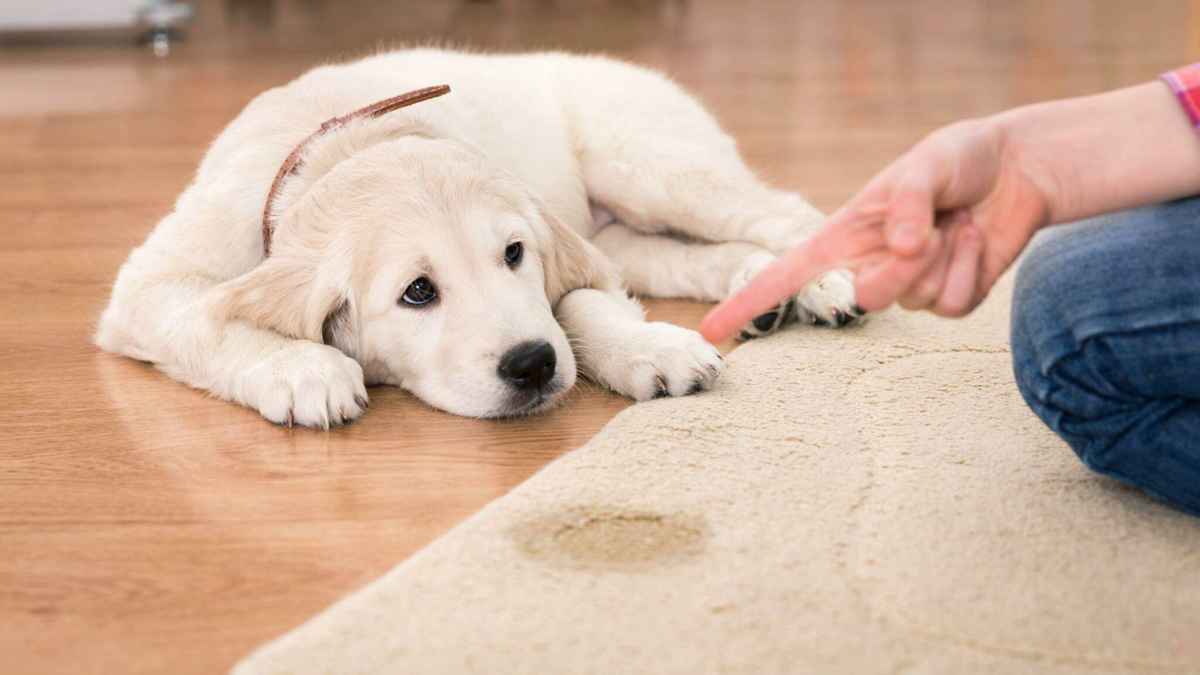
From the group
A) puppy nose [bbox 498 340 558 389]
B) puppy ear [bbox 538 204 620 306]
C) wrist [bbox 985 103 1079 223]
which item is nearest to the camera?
wrist [bbox 985 103 1079 223]

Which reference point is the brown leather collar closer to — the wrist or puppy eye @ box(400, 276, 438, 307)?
puppy eye @ box(400, 276, 438, 307)

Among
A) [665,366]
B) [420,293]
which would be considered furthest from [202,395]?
[665,366]

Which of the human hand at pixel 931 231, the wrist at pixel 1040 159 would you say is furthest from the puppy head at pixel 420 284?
the wrist at pixel 1040 159

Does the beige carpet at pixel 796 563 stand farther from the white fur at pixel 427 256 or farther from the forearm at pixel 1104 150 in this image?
the forearm at pixel 1104 150

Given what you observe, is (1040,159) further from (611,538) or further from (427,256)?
(427,256)

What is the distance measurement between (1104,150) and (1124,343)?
0.20 m

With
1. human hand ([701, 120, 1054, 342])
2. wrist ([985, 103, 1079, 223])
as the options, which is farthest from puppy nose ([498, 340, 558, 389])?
wrist ([985, 103, 1079, 223])

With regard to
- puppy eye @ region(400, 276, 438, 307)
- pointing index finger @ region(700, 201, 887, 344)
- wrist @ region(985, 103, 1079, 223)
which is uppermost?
wrist @ region(985, 103, 1079, 223)

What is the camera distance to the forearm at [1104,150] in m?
1.35

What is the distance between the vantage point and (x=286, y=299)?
199 cm

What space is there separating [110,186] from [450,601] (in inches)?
92.9

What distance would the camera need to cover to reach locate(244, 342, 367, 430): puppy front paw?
1.91 metres

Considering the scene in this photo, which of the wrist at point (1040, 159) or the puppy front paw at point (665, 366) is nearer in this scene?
the wrist at point (1040, 159)

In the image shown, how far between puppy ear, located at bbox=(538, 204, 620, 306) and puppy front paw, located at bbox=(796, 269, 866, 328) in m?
0.31
